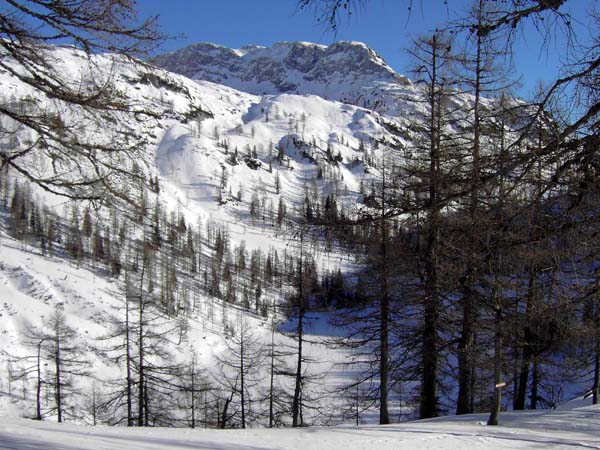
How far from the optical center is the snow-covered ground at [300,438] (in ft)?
13.3

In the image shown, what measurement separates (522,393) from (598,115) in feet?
37.8

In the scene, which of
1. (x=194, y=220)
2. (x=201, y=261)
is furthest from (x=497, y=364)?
(x=194, y=220)

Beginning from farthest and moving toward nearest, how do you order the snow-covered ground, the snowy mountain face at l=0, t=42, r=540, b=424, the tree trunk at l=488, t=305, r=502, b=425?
the tree trunk at l=488, t=305, r=502, b=425, the snowy mountain face at l=0, t=42, r=540, b=424, the snow-covered ground

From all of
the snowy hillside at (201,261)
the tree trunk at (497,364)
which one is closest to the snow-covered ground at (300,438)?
the tree trunk at (497,364)

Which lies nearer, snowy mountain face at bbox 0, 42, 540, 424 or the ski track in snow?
the ski track in snow

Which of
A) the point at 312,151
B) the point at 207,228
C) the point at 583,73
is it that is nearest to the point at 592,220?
the point at 583,73

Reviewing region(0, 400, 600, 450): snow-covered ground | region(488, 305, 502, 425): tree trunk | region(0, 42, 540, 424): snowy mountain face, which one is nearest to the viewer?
region(0, 400, 600, 450): snow-covered ground

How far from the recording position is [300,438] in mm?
5059

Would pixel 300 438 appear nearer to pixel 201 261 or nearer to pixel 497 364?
pixel 497 364

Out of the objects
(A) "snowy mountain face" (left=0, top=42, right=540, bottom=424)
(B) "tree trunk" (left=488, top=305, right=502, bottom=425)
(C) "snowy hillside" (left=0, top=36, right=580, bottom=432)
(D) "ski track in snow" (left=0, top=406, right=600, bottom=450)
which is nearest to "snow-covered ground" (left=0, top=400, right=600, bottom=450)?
(D) "ski track in snow" (left=0, top=406, right=600, bottom=450)

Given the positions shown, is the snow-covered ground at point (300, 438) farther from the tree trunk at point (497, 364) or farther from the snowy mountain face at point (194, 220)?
the snowy mountain face at point (194, 220)

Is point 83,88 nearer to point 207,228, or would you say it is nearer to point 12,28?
point 12,28

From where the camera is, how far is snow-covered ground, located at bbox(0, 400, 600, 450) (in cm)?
405

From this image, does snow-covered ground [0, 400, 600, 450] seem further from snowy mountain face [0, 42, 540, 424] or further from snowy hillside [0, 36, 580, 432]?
snowy mountain face [0, 42, 540, 424]
